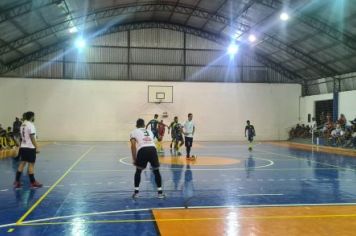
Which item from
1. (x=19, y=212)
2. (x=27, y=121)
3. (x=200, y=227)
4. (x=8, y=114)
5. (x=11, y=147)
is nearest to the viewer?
(x=200, y=227)

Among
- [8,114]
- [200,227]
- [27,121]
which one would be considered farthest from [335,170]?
[8,114]

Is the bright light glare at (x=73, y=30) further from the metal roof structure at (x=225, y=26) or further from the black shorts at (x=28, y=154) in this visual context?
the black shorts at (x=28, y=154)

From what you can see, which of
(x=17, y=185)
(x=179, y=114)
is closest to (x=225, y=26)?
(x=179, y=114)

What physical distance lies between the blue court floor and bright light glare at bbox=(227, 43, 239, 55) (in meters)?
22.7

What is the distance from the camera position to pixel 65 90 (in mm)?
36125

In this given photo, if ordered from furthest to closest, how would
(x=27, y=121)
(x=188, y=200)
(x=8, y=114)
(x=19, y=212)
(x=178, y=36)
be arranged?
(x=178, y=36)
(x=8, y=114)
(x=27, y=121)
(x=188, y=200)
(x=19, y=212)

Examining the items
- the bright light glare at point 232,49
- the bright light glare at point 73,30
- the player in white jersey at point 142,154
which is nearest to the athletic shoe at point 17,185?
the player in white jersey at point 142,154

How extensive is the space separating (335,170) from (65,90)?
86.4 feet

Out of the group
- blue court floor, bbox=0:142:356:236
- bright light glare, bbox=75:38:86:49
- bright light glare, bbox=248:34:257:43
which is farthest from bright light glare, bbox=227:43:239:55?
blue court floor, bbox=0:142:356:236

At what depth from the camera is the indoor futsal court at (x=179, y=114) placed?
27.6ft

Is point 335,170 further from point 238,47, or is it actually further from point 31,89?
point 31,89

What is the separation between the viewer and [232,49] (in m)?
38.6

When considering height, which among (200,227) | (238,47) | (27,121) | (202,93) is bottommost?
(200,227)

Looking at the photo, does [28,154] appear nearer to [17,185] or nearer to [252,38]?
[17,185]
